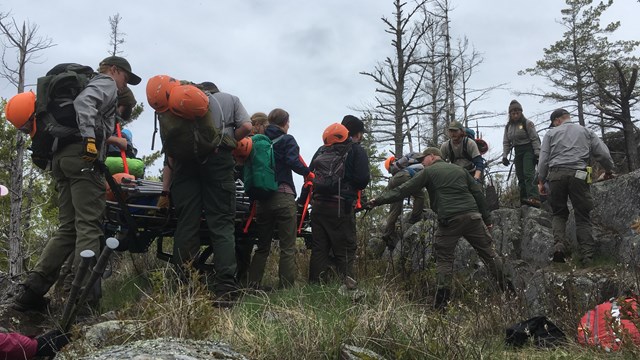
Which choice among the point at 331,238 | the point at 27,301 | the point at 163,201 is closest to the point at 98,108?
the point at 163,201

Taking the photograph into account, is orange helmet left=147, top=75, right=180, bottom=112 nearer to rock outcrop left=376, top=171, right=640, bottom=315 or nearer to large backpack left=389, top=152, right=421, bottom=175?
rock outcrop left=376, top=171, right=640, bottom=315

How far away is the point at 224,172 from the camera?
5387 mm

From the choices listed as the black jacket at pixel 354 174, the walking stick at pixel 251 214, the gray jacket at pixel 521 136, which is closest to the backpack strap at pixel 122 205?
the walking stick at pixel 251 214

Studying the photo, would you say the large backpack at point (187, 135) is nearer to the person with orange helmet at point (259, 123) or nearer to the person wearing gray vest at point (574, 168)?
the person with orange helmet at point (259, 123)

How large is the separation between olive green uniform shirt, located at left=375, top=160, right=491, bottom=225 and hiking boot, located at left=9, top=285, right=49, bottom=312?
3.66m

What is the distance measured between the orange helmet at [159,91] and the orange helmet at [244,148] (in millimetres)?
1001

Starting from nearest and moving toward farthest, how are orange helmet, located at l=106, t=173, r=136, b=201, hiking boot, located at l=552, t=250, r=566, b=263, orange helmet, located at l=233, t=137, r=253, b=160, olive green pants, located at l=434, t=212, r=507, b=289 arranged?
1. orange helmet, located at l=106, t=173, r=136, b=201
2. orange helmet, located at l=233, t=137, r=253, b=160
3. olive green pants, located at l=434, t=212, r=507, b=289
4. hiking boot, located at l=552, t=250, r=566, b=263

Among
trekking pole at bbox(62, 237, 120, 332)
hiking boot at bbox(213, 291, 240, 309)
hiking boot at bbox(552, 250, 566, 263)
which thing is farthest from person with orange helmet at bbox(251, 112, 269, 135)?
hiking boot at bbox(552, 250, 566, 263)

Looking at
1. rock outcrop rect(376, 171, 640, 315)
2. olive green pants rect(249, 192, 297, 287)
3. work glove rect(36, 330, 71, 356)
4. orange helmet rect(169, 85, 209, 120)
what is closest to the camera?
work glove rect(36, 330, 71, 356)

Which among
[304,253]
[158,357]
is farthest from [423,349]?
[304,253]

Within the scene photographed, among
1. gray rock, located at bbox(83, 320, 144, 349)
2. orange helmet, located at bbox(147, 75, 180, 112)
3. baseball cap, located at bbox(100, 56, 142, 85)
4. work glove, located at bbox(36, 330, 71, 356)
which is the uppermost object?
baseball cap, located at bbox(100, 56, 142, 85)

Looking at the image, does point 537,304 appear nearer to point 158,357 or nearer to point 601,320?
point 601,320

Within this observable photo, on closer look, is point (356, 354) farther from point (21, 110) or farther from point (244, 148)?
point (21, 110)

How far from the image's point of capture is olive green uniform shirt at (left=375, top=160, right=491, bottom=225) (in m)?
6.95
